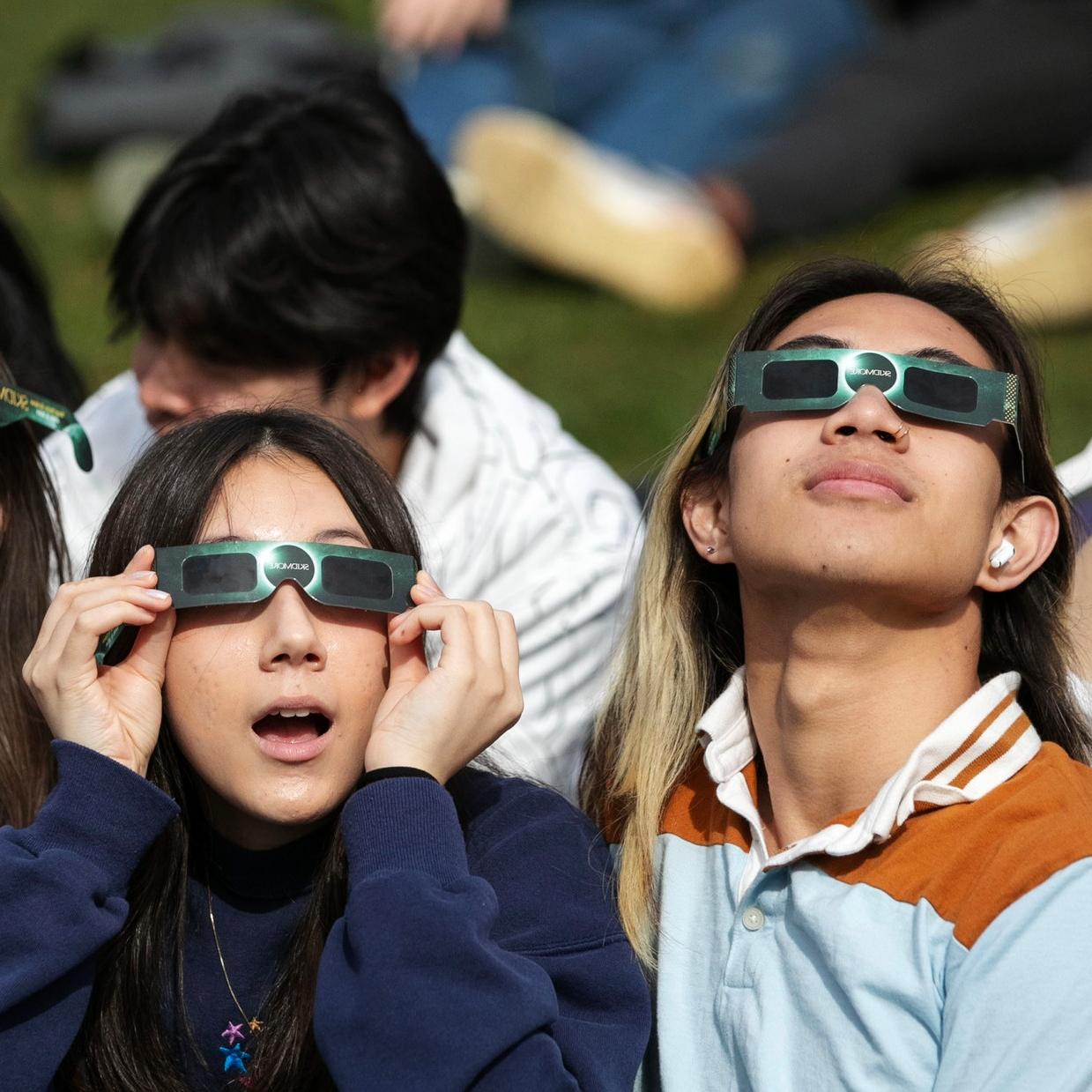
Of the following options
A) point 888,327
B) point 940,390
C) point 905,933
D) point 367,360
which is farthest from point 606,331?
point 905,933

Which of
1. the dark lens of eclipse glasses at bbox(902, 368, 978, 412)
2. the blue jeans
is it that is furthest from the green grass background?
the dark lens of eclipse glasses at bbox(902, 368, 978, 412)

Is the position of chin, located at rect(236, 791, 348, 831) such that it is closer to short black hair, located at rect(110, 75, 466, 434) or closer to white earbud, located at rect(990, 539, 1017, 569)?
white earbud, located at rect(990, 539, 1017, 569)

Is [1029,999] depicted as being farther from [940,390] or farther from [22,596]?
[22,596]

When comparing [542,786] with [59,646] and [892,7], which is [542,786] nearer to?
[59,646]

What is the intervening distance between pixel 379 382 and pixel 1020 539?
5.41 ft

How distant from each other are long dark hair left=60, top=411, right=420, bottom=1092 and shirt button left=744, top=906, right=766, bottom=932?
1.98 ft

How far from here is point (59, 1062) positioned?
2404 mm

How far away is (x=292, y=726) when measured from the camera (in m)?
2.53

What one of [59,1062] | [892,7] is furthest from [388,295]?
[892,7]

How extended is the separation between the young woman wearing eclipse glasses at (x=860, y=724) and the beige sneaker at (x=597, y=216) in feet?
10.8

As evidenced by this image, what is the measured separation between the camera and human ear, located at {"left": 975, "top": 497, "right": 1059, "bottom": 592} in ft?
8.84

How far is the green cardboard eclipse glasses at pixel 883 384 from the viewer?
2.56m

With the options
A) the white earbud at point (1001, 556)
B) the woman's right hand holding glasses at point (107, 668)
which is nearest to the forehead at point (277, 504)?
the woman's right hand holding glasses at point (107, 668)

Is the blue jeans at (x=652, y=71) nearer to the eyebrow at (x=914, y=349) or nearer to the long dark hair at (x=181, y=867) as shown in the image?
the eyebrow at (x=914, y=349)
